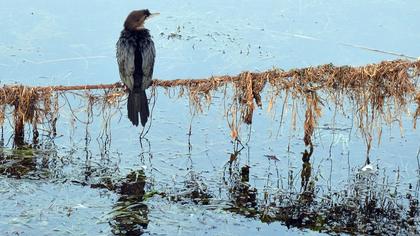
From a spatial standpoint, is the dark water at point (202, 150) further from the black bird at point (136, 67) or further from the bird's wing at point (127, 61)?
the bird's wing at point (127, 61)

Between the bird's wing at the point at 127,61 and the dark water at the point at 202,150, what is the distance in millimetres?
764

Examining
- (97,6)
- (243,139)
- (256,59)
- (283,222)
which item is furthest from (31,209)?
(97,6)

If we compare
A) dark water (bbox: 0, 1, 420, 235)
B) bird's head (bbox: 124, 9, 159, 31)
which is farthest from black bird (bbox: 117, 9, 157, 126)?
dark water (bbox: 0, 1, 420, 235)

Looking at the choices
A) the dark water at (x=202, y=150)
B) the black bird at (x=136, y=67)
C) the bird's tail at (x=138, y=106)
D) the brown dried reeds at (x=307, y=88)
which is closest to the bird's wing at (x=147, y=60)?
the black bird at (x=136, y=67)

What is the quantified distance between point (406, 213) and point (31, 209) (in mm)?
3394

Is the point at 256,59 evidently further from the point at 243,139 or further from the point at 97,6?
the point at 97,6

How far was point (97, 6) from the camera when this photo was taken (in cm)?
1330

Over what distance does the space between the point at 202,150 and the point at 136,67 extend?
1351 millimetres

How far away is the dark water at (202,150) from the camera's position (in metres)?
6.79

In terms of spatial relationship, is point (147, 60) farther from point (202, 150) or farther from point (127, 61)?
point (202, 150)

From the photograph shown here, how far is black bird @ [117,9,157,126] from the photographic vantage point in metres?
7.60

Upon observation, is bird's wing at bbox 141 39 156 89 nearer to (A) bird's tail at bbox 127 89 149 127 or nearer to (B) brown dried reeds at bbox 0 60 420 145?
(A) bird's tail at bbox 127 89 149 127

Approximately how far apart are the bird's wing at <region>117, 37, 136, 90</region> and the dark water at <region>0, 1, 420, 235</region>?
764 mm

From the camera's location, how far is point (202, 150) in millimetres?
8398
